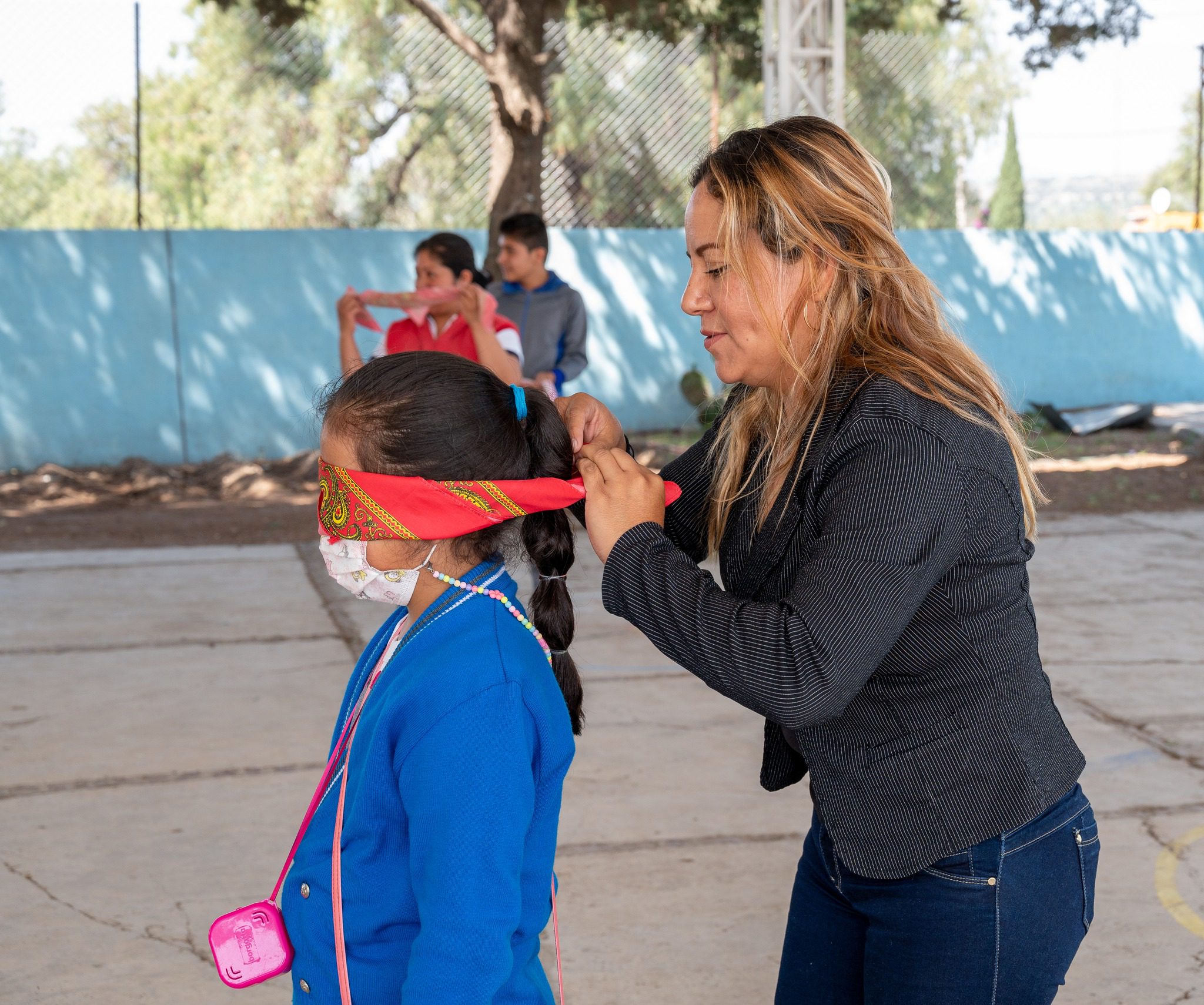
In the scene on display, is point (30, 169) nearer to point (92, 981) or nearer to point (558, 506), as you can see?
point (92, 981)

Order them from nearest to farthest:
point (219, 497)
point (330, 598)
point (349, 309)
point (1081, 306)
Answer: point (349, 309), point (330, 598), point (219, 497), point (1081, 306)

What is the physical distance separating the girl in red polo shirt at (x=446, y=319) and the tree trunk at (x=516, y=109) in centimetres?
500

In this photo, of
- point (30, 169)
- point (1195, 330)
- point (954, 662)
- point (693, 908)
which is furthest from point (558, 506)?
point (1195, 330)

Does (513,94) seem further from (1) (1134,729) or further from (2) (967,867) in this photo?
(2) (967,867)

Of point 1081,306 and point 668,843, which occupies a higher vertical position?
point 668,843

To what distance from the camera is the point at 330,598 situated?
21.1ft

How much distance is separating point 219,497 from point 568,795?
6891 millimetres

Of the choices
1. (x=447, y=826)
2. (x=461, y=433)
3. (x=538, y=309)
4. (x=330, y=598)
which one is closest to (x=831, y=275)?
(x=461, y=433)

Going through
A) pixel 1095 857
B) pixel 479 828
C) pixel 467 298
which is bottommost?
pixel 467 298

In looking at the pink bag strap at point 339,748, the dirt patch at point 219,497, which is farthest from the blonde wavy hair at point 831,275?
the dirt patch at point 219,497

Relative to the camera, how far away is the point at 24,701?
15.5 feet

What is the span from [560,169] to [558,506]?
46.5 feet

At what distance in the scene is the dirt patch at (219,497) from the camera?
8.39 meters

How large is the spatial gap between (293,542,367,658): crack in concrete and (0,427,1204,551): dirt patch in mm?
589
